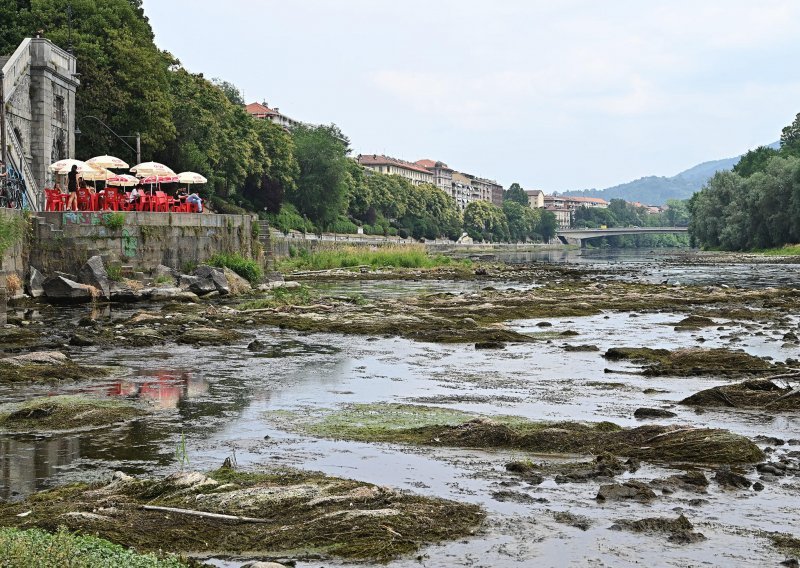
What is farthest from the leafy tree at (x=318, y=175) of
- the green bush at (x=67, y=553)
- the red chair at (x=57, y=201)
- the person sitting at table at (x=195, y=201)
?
the green bush at (x=67, y=553)

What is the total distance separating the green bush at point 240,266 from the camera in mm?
46594

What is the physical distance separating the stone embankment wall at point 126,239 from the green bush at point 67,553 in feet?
109

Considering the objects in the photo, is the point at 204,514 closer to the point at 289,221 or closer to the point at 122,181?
the point at 122,181

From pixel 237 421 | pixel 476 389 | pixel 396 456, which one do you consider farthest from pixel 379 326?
pixel 396 456

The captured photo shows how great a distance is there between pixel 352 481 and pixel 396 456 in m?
2.01

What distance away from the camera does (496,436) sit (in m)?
13.7

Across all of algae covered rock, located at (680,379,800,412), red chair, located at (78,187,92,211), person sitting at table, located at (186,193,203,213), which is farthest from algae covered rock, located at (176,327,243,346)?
person sitting at table, located at (186,193,203,213)

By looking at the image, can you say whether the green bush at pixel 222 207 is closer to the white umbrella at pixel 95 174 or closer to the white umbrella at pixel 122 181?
Answer: the white umbrella at pixel 122 181

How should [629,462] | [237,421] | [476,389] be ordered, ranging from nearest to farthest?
[629,462] < [237,421] < [476,389]

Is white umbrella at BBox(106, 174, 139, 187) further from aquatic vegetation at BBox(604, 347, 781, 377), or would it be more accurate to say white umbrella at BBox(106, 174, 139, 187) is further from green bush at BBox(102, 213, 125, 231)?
aquatic vegetation at BBox(604, 347, 781, 377)

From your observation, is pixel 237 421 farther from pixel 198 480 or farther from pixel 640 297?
pixel 640 297

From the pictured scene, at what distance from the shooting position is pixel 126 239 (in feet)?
137

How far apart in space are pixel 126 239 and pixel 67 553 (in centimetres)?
3575

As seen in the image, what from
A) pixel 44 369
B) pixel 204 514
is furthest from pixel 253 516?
pixel 44 369
